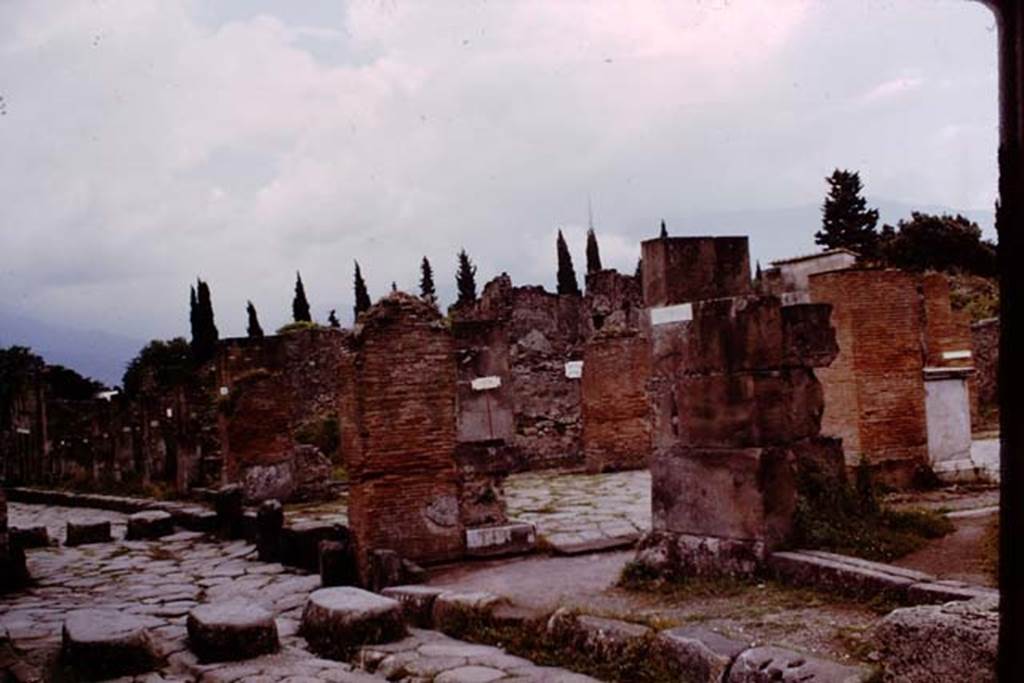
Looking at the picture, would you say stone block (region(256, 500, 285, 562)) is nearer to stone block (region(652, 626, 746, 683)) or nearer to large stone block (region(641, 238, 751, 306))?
large stone block (region(641, 238, 751, 306))

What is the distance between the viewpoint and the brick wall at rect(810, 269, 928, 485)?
10.2 metres

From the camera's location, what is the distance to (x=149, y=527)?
13.4 m

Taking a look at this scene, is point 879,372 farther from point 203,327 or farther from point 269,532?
point 203,327

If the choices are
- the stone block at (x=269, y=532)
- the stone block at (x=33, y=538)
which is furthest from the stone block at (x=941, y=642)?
the stone block at (x=33, y=538)

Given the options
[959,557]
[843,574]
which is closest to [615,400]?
[959,557]

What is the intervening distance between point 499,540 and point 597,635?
10.9ft

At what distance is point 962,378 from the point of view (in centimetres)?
1091

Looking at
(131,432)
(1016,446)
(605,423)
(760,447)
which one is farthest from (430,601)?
(131,432)

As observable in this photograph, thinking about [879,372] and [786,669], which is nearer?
[786,669]

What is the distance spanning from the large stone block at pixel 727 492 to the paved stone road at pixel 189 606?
1861 millimetres

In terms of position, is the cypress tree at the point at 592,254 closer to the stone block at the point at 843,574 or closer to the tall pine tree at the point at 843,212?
the tall pine tree at the point at 843,212

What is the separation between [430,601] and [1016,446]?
18.6 ft

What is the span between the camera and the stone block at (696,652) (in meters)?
4.55

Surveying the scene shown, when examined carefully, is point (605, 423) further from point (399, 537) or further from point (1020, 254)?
point (1020, 254)
